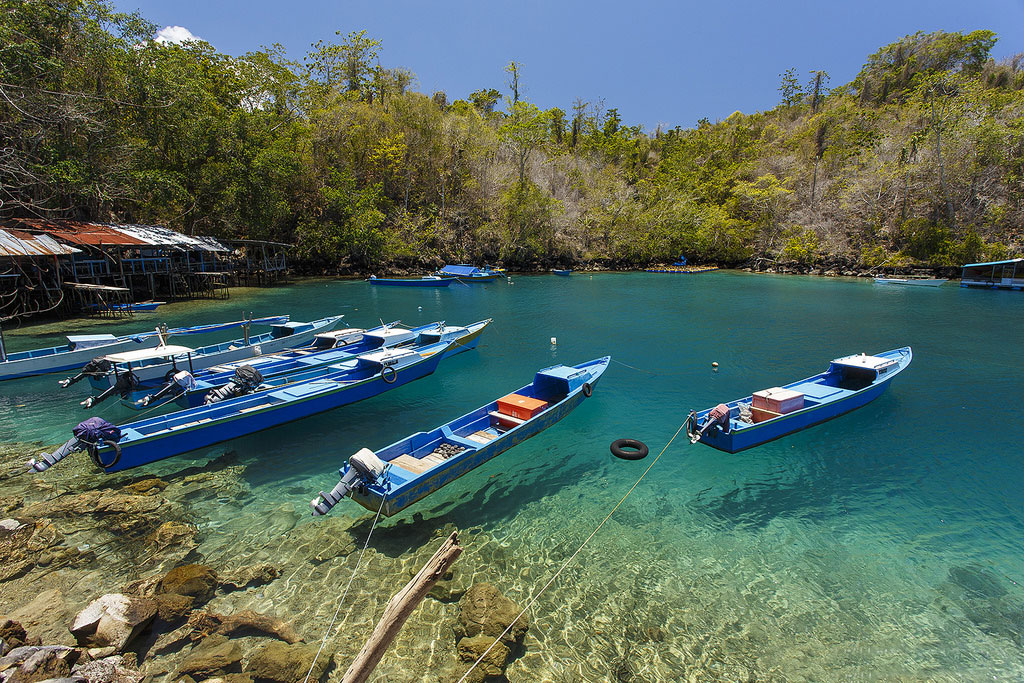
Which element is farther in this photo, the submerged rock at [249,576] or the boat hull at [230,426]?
the boat hull at [230,426]

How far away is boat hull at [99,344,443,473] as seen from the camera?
1236 centimetres

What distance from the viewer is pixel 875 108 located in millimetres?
78812

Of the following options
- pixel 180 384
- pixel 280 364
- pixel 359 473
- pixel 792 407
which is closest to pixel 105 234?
pixel 280 364

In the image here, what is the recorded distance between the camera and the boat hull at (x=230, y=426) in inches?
487

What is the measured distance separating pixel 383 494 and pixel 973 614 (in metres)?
11.1

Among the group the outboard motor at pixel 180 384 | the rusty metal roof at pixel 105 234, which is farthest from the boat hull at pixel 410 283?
the outboard motor at pixel 180 384

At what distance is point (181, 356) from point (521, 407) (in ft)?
42.6

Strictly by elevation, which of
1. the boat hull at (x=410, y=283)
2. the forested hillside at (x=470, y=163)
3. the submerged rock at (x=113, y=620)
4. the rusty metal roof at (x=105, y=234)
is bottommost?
the submerged rock at (x=113, y=620)

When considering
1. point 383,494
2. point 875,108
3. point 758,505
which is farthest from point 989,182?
point 383,494

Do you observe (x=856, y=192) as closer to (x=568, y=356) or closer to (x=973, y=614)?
(x=568, y=356)

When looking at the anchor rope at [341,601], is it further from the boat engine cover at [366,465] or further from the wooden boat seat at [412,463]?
the wooden boat seat at [412,463]

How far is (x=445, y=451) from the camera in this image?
12484 millimetres

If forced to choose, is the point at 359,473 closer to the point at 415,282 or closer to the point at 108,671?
the point at 108,671

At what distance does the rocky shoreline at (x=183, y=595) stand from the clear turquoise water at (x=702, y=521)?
195mm
